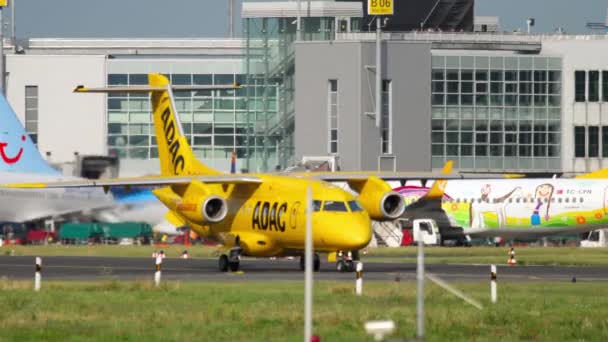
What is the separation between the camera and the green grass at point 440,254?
63.3 meters

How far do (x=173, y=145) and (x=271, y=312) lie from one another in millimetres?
25939

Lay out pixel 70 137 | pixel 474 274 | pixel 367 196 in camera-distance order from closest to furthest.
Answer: pixel 474 274
pixel 367 196
pixel 70 137

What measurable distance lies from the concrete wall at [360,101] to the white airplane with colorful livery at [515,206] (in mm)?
17823

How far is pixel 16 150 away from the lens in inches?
3509

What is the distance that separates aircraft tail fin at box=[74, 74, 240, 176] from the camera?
57500mm

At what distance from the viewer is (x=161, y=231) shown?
8444 cm

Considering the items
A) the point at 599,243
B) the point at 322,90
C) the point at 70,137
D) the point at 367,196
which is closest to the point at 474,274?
Result: the point at 367,196

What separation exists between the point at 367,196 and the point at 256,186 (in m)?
4.16

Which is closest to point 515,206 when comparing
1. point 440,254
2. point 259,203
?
point 440,254

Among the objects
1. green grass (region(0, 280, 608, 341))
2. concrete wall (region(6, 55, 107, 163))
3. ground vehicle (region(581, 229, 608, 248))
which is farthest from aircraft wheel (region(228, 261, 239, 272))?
concrete wall (region(6, 55, 107, 163))

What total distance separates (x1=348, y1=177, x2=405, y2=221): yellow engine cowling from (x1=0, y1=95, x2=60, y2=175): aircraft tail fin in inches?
1374

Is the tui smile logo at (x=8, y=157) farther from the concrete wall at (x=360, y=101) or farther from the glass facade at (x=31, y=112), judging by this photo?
the glass facade at (x=31, y=112)

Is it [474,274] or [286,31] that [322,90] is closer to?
[286,31]

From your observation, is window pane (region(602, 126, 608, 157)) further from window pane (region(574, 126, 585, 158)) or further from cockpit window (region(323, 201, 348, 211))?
cockpit window (region(323, 201, 348, 211))
